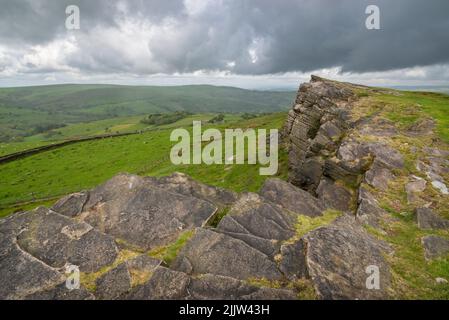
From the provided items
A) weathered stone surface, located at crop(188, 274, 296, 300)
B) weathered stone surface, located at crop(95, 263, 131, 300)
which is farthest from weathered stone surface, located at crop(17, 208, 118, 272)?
weathered stone surface, located at crop(188, 274, 296, 300)

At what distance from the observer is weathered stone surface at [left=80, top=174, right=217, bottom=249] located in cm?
1591

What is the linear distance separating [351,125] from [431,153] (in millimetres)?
9208

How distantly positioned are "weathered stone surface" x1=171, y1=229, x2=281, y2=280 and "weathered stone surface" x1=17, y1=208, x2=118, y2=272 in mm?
3577

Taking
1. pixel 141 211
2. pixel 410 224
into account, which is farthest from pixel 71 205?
pixel 410 224

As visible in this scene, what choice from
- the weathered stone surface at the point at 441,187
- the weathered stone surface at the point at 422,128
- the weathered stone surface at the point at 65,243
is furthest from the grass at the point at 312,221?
the weathered stone surface at the point at 422,128

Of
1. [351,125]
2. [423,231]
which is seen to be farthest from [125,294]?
[351,125]

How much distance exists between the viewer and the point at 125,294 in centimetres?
1197

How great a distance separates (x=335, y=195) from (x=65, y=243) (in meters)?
18.8

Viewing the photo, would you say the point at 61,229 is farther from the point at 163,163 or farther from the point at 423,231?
the point at 163,163

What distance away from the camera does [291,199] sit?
61.6ft

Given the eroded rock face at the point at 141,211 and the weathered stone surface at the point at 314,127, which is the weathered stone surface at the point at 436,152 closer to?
the weathered stone surface at the point at 314,127

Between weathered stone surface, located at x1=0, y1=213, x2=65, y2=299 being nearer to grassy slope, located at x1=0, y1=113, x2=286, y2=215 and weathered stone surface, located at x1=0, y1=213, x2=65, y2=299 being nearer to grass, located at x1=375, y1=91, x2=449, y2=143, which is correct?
grass, located at x1=375, y1=91, x2=449, y2=143

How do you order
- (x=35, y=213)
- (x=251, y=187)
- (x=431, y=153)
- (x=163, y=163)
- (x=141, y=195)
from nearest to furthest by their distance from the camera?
(x=35, y=213) → (x=141, y=195) → (x=431, y=153) → (x=251, y=187) → (x=163, y=163)

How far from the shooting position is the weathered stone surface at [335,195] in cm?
2262
